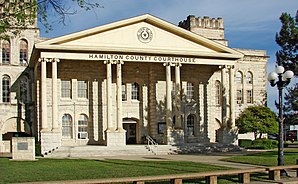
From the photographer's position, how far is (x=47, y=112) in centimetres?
3719

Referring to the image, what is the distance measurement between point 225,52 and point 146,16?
7870 millimetres

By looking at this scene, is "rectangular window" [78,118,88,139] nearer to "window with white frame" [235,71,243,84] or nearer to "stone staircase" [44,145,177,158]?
"stone staircase" [44,145,177,158]

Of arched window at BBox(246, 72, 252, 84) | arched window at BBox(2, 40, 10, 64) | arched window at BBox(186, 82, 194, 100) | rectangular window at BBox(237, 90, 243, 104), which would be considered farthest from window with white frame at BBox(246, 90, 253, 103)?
arched window at BBox(2, 40, 10, 64)

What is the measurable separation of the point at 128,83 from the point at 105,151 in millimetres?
8993

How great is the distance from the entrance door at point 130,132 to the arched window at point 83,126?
3666 millimetres

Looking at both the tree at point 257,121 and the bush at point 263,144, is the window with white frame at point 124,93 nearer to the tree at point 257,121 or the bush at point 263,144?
the bush at point 263,144

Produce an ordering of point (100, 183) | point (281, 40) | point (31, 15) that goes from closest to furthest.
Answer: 1. point (100, 183)
2. point (31, 15)
3. point (281, 40)

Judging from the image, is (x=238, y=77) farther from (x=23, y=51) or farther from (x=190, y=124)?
(x=23, y=51)

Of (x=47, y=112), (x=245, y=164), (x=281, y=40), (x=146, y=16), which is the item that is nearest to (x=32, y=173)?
(x=245, y=164)

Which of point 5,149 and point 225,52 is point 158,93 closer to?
point 225,52

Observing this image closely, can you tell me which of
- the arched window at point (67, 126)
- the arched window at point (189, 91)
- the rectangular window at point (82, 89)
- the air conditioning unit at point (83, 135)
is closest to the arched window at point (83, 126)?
the air conditioning unit at point (83, 135)

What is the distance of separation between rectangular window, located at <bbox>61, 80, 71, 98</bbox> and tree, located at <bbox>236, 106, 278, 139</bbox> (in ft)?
56.9

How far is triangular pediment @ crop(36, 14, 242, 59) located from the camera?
117 feet

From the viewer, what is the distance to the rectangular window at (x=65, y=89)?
128 feet
